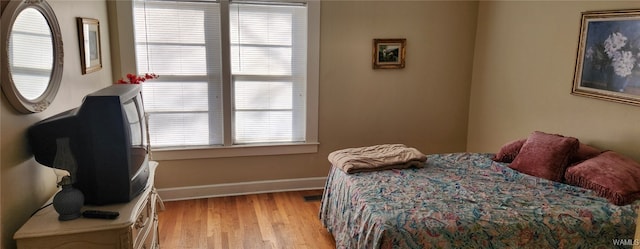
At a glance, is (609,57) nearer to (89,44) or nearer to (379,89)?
(379,89)

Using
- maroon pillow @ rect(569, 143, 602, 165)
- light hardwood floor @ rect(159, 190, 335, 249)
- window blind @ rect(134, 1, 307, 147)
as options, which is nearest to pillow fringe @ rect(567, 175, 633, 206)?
maroon pillow @ rect(569, 143, 602, 165)

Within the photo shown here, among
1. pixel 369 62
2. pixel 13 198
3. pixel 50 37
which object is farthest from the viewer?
pixel 369 62

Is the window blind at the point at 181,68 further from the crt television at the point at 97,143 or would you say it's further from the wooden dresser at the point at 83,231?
the wooden dresser at the point at 83,231

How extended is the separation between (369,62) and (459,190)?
1792 millimetres

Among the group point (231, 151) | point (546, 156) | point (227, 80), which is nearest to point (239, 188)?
point (231, 151)

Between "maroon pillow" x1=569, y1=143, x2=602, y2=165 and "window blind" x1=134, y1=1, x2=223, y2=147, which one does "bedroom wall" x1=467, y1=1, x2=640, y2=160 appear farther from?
"window blind" x1=134, y1=1, x2=223, y2=147

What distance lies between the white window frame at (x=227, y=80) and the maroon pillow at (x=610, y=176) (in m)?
2.16

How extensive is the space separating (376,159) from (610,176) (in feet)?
Answer: 4.65

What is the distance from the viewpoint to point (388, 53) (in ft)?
13.3

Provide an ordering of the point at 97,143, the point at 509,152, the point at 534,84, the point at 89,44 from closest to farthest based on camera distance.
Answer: the point at 97,143 < the point at 89,44 < the point at 509,152 < the point at 534,84

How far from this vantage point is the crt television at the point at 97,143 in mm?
1871

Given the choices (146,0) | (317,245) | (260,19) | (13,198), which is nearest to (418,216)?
(317,245)

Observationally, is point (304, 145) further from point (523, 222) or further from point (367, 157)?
point (523, 222)

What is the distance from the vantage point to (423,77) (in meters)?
4.20
